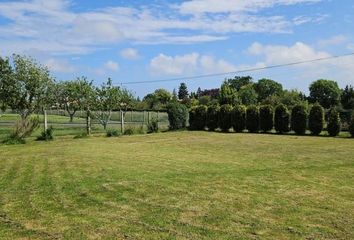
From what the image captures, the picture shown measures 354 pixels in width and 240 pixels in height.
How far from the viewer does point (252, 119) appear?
29.2m

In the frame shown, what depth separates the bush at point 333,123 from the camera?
25297mm

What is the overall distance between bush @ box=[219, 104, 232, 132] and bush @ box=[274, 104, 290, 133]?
3.29m

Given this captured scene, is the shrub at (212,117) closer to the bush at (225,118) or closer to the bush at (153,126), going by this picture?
the bush at (225,118)

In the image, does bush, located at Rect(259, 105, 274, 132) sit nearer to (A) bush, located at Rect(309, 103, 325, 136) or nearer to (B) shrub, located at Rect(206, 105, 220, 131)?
(A) bush, located at Rect(309, 103, 325, 136)

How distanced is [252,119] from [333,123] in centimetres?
540

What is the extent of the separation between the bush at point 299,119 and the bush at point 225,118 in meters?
4.44

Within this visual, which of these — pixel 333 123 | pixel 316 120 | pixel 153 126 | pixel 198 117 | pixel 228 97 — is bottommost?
pixel 153 126

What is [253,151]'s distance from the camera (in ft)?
54.1

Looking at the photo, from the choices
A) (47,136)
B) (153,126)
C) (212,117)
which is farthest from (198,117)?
(47,136)

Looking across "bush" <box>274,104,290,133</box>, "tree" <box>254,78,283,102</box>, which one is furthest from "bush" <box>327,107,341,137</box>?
"tree" <box>254,78,283,102</box>

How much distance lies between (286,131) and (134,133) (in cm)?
935

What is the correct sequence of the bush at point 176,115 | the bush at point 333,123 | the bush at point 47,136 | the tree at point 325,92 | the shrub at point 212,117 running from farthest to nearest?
the tree at point 325,92 < the bush at point 176,115 < the shrub at point 212,117 < the bush at point 333,123 < the bush at point 47,136

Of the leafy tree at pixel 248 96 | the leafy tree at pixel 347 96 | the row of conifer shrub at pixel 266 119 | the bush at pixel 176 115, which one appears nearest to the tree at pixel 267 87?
the leafy tree at pixel 248 96

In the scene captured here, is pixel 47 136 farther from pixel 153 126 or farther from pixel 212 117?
pixel 212 117
